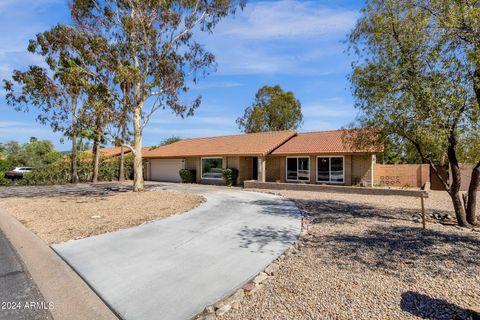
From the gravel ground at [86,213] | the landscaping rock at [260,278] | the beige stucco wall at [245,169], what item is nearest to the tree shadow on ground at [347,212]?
the landscaping rock at [260,278]

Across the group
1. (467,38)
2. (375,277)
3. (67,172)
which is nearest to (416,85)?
(467,38)

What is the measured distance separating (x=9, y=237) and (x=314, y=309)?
29.3 feet

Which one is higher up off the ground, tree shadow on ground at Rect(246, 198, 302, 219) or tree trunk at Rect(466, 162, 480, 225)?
tree trunk at Rect(466, 162, 480, 225)

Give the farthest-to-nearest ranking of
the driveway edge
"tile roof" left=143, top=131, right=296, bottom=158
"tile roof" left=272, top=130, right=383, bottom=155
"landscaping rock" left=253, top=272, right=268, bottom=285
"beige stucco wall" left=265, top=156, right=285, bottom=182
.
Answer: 1. "tile roof" left=143, top=131, right=296, bottom=158
2. "beige stucco wall" left=265, top=156, right=285, bottom=182
3. "tile roof" left=272, top=130, right=383, bottom=155
4. "landscaping rock" left=253, top=272, right=268, bottom=285
5. the driveway edge

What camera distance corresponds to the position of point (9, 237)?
343 inches

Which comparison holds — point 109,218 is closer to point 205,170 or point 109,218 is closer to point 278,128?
point 205,170

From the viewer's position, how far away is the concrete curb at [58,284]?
14.4 feet

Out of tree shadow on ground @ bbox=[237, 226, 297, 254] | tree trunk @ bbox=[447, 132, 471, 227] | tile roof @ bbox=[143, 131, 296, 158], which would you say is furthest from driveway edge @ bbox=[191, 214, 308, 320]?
tile roof @ bbox=[143, 131, 296, 158]

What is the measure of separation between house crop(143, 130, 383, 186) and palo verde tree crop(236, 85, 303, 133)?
13.2 metres

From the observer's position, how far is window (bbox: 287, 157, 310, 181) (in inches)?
874

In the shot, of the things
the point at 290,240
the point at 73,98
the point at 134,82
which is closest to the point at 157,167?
the point at 73,98

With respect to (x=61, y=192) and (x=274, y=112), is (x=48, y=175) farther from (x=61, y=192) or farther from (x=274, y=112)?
(x=274, y=112)

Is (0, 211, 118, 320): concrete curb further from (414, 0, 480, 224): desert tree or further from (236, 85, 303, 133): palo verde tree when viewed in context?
(236, 85, 303, 133): palo verde tree

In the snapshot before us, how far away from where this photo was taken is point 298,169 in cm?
2269
